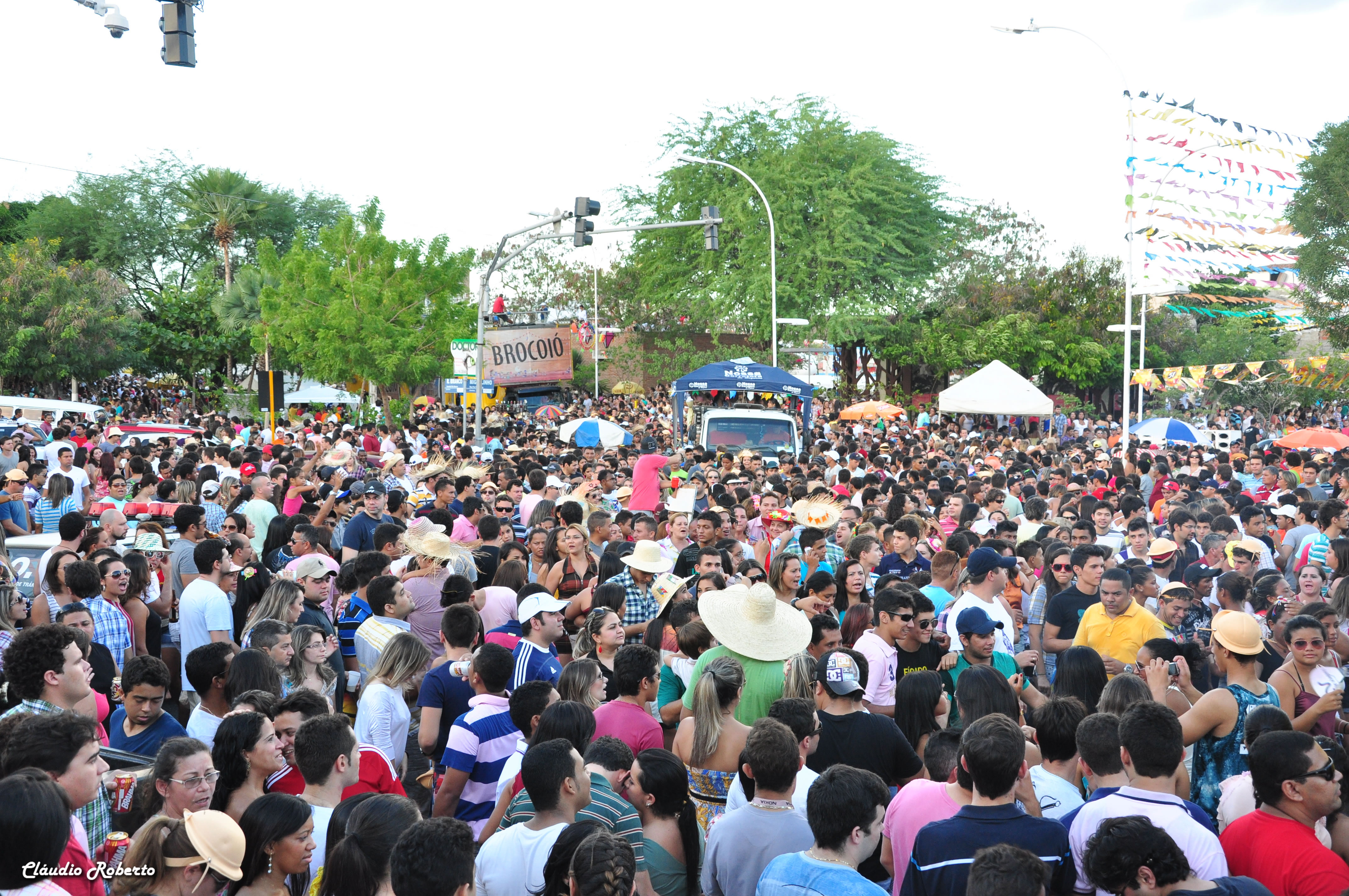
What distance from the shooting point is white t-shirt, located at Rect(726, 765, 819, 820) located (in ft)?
14.4

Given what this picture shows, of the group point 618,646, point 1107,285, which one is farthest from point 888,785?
point 1107,285

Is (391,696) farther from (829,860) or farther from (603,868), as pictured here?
(829,860)

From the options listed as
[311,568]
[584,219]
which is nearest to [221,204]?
[584,219]

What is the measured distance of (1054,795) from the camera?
175 inches

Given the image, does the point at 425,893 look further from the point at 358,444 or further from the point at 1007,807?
the point at 358,444

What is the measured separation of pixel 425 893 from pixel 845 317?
36.9 metres

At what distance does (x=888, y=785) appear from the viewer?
16.3 feet

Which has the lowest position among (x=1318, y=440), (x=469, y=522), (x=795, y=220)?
(x=469, y=522)

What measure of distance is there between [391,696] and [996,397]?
21.0 meters

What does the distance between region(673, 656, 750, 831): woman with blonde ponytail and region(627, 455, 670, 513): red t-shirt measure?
8.01 m

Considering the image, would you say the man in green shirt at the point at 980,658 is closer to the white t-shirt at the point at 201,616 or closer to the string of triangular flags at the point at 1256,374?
the white t-shirt at the point at 201,616

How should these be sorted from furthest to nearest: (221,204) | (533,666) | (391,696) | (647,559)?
(221,204) → (647,559) → (533,666) → (391,696)

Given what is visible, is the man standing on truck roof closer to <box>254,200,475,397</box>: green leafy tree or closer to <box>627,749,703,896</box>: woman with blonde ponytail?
<box>627,749,703,896</box>: woman with blonde ponytail

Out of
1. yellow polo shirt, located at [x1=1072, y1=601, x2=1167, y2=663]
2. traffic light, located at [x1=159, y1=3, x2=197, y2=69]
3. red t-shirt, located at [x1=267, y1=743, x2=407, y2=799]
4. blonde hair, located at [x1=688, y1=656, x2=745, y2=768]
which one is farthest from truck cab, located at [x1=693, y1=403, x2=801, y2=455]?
red t-shirt, located at [x1=267, y1=743, x2=407, y2=799]
